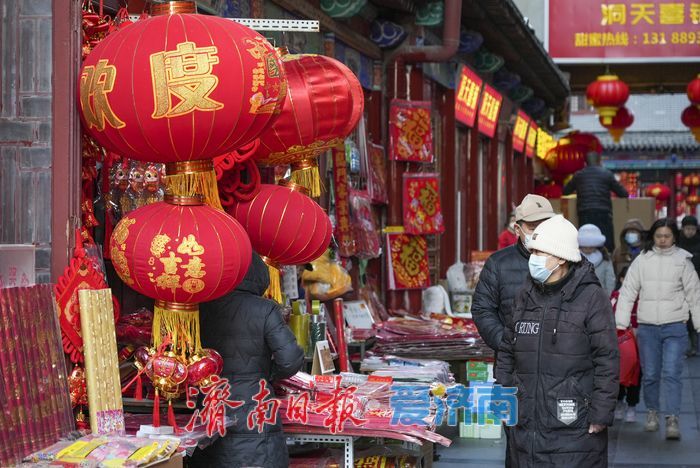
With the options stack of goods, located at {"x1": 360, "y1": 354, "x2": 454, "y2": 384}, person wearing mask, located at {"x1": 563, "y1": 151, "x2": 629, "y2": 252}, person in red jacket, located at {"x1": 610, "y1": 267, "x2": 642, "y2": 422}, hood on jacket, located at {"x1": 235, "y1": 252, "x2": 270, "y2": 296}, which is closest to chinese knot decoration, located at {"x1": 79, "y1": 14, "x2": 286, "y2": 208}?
hood on jacket, located at {"x1": 235, "y1": 252, "x2": 270, "y2": 296}

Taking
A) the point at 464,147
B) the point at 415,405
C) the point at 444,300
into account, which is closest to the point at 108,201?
the point at 415,405

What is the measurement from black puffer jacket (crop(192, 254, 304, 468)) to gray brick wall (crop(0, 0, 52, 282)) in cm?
101

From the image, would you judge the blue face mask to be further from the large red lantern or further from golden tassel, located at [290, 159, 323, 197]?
golden tassel, located at [290, 159, 323, 197]

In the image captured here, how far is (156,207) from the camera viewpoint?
18.6ft

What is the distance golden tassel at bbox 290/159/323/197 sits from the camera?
24.1ft

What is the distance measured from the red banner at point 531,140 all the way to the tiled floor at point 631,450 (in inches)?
521

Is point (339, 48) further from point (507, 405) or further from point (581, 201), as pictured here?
point (581, 201)

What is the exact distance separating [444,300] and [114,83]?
27.3 feet

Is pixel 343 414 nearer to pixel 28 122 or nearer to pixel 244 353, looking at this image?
pixel 244 353

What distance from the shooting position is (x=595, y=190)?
1789 centimetres

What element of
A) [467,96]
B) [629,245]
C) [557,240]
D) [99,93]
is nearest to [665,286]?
[557,240]

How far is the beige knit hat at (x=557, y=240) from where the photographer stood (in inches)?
251

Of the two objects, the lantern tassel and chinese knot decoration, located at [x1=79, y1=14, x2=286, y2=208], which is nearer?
chinese knot decoration, located at [x1=79, y1=14, x2=286, y2=208]

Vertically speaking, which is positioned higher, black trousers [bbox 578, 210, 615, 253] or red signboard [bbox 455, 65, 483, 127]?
red signboard [bbox 455, 65, 483, 127]
